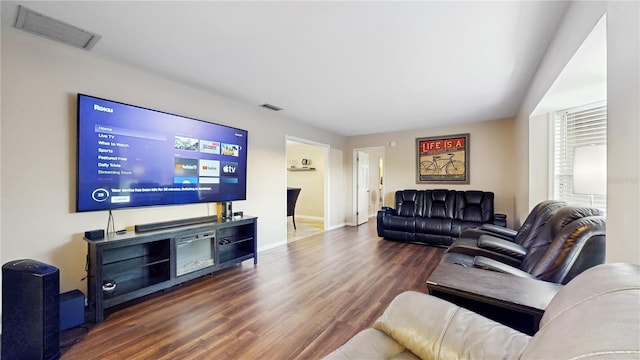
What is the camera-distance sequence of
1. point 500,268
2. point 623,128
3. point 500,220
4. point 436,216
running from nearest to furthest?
point 623,128 < point 500,268 < point 500,220 < point 436,216

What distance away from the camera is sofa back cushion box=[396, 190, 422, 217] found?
4910 mm

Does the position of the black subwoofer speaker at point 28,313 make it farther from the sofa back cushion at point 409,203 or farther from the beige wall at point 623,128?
the sofa back cushion at point 409,203

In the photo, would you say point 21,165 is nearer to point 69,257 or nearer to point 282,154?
point 69,257

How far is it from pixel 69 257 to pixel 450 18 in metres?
3.67

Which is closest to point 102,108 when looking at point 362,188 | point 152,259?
point 152,259

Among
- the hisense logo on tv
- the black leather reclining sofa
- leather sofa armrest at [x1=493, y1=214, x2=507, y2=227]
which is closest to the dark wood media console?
the hisense logo on tv

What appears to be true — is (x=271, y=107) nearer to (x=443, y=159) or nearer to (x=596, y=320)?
(x=443, y=159)

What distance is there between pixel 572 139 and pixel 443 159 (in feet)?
8.46

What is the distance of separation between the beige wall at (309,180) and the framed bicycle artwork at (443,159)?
273 centimetres

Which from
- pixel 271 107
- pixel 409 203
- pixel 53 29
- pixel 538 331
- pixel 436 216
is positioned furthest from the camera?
pixel 409 203

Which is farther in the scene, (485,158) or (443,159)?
(443,159)

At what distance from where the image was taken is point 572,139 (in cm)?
271

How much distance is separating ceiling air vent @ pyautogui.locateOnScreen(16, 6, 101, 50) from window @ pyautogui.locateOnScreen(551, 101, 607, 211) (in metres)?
4.37

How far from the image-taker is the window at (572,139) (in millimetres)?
2350
